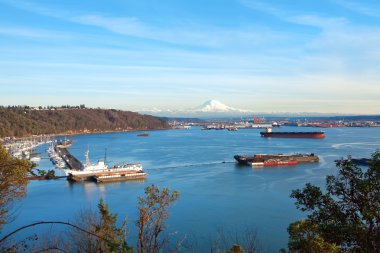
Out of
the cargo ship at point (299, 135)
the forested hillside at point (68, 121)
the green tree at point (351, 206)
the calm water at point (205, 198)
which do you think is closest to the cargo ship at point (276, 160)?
the calm water at point (205, 198)

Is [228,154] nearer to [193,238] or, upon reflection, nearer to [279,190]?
[279,190]

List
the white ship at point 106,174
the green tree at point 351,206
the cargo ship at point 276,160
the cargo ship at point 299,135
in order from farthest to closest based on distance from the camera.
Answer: the cargo ship at point 299,135
the cargo ship at point 276,160
the white ship at point 106,174
the green tree at point 351,206

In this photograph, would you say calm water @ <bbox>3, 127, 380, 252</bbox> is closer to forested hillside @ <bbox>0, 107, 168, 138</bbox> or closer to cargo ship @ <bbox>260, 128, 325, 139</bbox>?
cargo ship @ <bbox>260, 128, 325, 139</bbox>

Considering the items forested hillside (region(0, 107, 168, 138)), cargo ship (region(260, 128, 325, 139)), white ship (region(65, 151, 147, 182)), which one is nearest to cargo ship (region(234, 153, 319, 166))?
white ship (region(65, 151, 147, 182))

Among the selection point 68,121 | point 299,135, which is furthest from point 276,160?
point 68,121

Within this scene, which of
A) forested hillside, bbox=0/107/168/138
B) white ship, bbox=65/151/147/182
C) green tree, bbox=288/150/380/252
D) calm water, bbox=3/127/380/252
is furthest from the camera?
forested hillside, bbox=0/107/168/138

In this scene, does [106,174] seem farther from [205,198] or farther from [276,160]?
[276,160]

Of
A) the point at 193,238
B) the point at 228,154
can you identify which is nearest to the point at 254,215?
the point at 193,238

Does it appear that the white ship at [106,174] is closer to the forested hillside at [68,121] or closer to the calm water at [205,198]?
the calm water at [205,198]

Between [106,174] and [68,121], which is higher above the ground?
[68,121]
